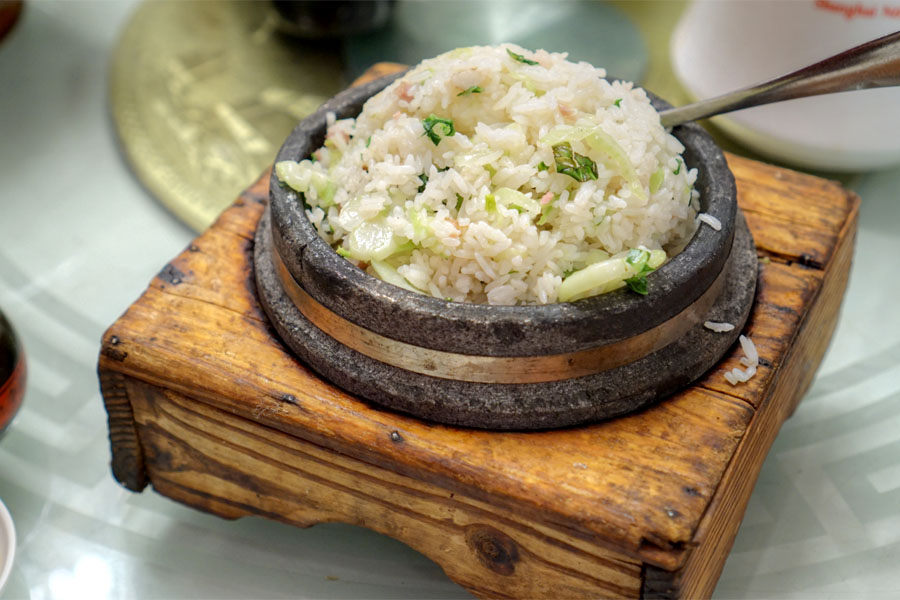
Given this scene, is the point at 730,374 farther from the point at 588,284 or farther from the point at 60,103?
the point at 60,103

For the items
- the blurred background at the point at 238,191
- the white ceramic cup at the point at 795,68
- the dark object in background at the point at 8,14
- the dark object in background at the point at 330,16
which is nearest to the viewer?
the blurred background at the point at 238,191

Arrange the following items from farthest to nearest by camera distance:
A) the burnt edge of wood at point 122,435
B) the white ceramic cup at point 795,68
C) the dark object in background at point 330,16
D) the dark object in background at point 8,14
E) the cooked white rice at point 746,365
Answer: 1. the dark object in background at point 8,14
2. the dark object in background at point 330,16
3. the white ceramic cup at point 795,68
4. the burnt edge of wood at point 122,435
5. the cooked white rice at point 746,365

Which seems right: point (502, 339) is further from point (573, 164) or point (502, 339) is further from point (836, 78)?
point (836, 78)

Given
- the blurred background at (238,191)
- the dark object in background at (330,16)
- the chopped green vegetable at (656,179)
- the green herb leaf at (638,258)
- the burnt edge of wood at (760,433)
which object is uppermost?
the chopped green vegetable at (656,179)

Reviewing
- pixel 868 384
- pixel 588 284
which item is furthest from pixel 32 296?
pixel 868 384

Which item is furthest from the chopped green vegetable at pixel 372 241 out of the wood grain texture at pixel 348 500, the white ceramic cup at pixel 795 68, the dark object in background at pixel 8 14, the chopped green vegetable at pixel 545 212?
the dark object in background at pixel 8 14

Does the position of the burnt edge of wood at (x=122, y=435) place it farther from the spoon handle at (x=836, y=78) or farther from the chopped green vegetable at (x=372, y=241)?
the spoon handle at (x=836, y=78)

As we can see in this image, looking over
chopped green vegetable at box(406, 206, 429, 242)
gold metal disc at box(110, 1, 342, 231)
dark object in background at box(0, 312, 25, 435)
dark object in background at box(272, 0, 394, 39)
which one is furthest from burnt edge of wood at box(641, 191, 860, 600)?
dark object in background at box(272, 0, 394, 39)

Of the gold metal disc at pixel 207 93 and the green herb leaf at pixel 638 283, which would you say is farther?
the gold metal disc at pixel 207 93
